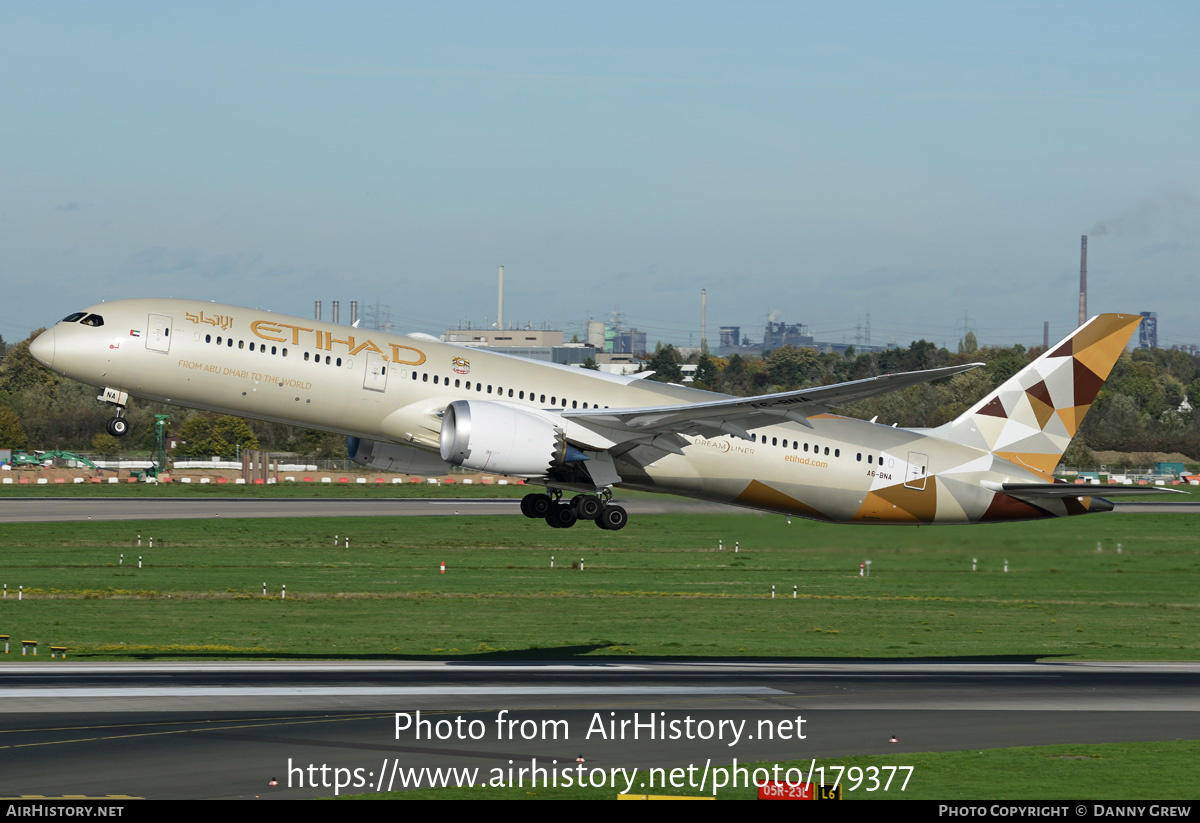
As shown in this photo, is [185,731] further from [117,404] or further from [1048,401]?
[1048,401]

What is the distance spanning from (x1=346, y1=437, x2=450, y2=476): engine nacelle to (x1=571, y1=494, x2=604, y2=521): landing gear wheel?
15.0ft

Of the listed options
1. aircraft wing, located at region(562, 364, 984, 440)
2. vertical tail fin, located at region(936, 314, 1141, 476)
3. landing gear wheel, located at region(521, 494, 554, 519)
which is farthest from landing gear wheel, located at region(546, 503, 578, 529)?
vertical tail fin, located at region(936, 314, 1141, 476)

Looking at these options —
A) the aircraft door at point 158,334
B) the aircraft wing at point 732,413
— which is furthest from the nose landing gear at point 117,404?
the aircraft wing at point 732,413

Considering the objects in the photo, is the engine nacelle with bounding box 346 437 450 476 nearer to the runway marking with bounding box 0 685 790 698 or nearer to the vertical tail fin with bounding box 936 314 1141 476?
the runway marking with bounding box 0 685 790 698

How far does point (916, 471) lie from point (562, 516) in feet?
42.3

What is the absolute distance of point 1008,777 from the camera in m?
29.6

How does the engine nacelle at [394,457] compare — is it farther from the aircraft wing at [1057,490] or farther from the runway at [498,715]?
the aircraft wing at [1057,490]

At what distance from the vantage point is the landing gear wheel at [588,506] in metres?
43.7

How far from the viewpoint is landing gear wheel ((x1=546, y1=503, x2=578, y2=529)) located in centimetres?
4416

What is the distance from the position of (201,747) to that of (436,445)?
43.9 feet

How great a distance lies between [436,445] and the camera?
134ft

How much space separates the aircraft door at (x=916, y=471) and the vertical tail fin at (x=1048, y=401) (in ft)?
6.73

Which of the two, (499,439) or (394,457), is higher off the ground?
(499,439)

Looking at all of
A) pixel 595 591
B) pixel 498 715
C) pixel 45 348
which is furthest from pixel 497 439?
pixel 595 591
